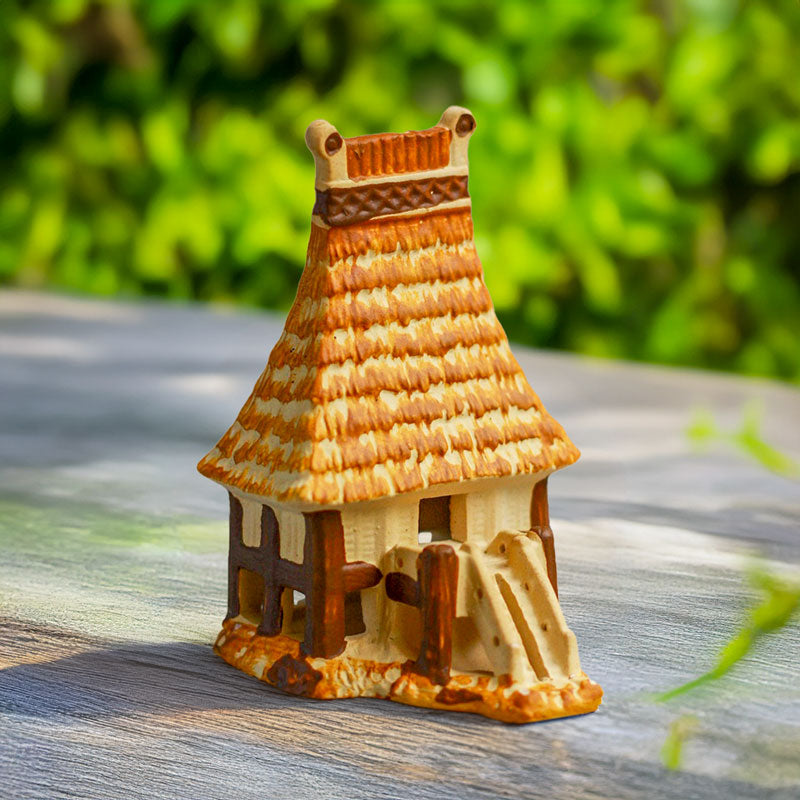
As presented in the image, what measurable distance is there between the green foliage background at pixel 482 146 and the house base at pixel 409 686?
2.75 m

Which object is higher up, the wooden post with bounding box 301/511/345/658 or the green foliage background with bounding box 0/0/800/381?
the green foliage background with bounding box 0/0/800/381

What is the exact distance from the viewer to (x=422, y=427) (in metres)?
1.33

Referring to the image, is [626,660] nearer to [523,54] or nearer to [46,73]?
[523,54]

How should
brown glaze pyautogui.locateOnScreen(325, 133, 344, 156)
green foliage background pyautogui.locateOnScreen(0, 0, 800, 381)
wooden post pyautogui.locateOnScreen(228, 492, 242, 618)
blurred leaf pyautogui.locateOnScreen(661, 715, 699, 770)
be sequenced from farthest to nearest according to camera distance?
green foliage background pyautogui.locateOnScreen(0, 0, 800, 381) < wooden post pyautogui.locateOnScreen(228, 492, 242, 618) < brown glaze pyautogui.locateOnScreen(325, 133, 344, 156) < blurred leaf pyautogui.locateOnScreen(661, 715, 699, 770)

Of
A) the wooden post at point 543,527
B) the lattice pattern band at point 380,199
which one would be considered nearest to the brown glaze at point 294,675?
the wooden post at point 543,527

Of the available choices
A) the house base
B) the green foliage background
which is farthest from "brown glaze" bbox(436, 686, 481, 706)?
the green foliage background

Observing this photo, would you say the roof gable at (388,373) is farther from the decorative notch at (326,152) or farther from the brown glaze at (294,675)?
the brown glaze at (294,675)

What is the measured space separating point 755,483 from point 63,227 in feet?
9.13

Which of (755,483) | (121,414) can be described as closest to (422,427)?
(755,483)

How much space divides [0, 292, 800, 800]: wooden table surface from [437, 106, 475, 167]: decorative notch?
1.77 ft

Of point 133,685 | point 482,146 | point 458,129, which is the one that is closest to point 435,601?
point 133,685

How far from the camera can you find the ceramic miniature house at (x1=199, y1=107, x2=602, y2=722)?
4.26ft

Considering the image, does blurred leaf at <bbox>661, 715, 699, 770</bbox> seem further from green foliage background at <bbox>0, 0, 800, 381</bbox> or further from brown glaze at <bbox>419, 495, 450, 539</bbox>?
green foliage background at <bbox>0, 0, 800, 381</bbox>

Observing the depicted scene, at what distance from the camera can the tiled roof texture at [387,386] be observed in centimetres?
130
